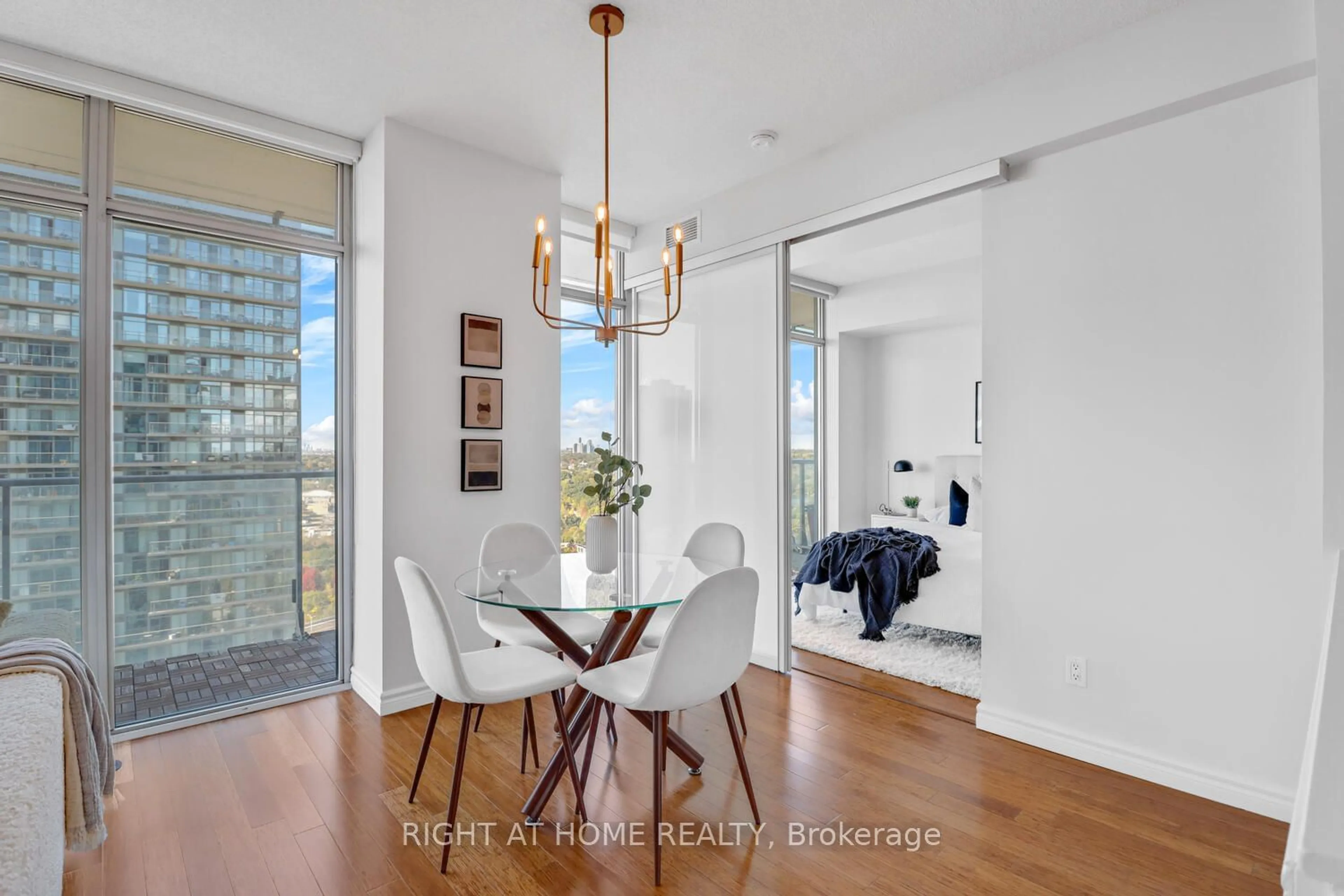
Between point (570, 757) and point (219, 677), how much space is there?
197 cm

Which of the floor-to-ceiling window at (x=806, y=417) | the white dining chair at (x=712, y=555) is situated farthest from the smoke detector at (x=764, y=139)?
the floor-to-ceiling window at (x=806, y=417)

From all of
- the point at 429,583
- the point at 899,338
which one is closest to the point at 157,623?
the point at 429,583

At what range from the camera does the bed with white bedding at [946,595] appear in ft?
12.4

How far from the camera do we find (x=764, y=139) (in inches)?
131

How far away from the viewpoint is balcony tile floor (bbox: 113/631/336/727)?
2.91 metres

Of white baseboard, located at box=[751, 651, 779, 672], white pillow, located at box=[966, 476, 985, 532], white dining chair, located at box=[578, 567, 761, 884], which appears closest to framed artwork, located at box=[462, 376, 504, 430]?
white dining chair, located at box=[578, 567, 761, 884]

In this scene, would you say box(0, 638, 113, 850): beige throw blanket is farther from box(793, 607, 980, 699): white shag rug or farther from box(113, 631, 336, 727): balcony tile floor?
box(793, 607, 980, 699): white shag rug

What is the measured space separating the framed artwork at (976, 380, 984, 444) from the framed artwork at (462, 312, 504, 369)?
13.8 ft

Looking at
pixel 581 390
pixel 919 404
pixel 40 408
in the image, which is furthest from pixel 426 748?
pixel 919 404

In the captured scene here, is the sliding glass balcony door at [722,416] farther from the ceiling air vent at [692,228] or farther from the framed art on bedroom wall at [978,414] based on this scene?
the framed art on bedroom wall at [978,414]

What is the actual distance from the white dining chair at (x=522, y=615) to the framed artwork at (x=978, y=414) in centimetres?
415

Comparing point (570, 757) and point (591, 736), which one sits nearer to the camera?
point (570, 757)

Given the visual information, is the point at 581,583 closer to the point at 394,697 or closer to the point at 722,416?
the point at 394,697

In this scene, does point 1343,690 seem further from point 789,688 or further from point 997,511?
point 789,688
